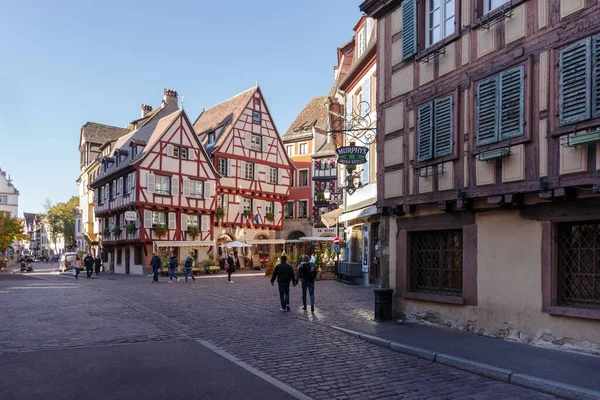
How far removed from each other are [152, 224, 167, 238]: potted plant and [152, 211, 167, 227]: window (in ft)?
0.88

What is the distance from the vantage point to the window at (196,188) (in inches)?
1528

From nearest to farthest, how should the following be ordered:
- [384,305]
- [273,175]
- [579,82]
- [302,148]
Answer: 1. [579,82]
2. [384,305]
3. [273,175]
4. [302,148]

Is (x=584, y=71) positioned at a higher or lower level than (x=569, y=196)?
higher

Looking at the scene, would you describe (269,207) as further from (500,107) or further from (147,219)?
(500,107)

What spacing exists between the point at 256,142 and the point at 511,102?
35245 millimetres

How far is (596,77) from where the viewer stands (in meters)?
7.84

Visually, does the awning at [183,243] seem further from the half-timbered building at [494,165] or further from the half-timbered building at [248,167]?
the half-timbered building at [494,165]

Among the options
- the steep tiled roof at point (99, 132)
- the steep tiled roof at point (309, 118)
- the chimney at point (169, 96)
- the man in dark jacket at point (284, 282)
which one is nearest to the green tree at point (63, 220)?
the steep tiled roof at point (99, 132)

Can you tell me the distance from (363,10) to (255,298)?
376 inches

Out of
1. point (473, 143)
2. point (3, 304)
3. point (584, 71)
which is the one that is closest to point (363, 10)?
point (473, 143)

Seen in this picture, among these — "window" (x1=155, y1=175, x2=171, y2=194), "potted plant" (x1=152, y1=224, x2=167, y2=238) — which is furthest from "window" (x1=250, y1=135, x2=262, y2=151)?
"potted plant" (x1=152, y1=224, x2=167, y2=238)

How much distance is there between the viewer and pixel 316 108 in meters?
51.6

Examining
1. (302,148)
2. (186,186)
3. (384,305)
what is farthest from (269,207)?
(384,305)

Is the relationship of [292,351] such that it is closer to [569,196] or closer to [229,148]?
[569,196]
